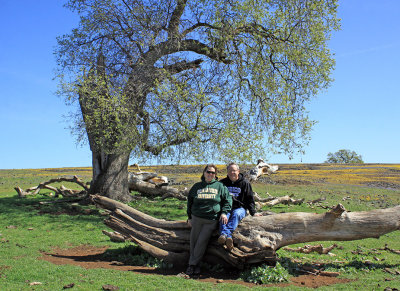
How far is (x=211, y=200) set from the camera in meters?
9.54

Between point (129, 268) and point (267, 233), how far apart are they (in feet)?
13.0

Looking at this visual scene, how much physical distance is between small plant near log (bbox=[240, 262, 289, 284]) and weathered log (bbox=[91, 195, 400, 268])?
221mm

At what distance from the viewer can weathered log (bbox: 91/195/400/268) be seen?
976 centimetres

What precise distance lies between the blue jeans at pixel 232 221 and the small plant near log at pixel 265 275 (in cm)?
110

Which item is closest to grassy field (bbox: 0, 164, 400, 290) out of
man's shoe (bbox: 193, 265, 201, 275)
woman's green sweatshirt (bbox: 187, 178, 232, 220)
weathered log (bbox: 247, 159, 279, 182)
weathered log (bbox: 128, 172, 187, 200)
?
man's shoe (bbox: 193, 265, 201, 275)

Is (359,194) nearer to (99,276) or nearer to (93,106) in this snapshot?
(93,106)

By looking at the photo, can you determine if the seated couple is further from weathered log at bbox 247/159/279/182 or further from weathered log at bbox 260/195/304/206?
weathered log at bbox 247/159/279/182

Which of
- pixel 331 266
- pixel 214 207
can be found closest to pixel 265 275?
pixel 214 207

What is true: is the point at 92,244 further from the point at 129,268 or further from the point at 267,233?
the point at 267,233

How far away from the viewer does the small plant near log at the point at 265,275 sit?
921cm

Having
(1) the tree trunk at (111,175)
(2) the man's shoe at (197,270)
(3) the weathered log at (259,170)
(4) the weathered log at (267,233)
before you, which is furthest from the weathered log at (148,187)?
(2) the man's shoe at (197,270)

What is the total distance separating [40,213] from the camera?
19391mm

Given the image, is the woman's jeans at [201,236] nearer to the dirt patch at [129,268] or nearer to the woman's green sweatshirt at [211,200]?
the woman's green sweatshirt at [211,200]

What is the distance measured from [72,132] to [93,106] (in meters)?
2.59
